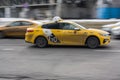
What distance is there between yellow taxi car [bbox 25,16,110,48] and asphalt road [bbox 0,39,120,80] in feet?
1.04

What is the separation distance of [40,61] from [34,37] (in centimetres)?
467

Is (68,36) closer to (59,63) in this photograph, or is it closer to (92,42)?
(92,42)

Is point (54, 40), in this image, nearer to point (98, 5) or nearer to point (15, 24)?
point (15, 24)

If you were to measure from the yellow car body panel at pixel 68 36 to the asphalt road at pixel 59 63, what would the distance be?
12.4 inches

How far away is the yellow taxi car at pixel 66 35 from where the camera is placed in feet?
57.9

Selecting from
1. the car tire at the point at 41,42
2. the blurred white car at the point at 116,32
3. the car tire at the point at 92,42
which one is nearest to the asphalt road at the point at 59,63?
the car tire at the point at 92,42

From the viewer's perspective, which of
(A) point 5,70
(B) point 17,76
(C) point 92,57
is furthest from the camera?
(C) point 92,57

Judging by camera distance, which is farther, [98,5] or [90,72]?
[98,5]

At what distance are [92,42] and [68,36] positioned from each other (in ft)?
3.82

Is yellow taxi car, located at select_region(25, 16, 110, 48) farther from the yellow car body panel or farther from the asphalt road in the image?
the asphalt road

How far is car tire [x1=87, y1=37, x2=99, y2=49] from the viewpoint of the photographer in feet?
57.7

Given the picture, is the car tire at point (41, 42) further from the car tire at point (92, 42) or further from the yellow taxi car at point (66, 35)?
the car tire at point (92, 42)

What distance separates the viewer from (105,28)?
24516mm

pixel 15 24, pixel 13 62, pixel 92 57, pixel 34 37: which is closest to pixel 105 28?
pixel 15 24
